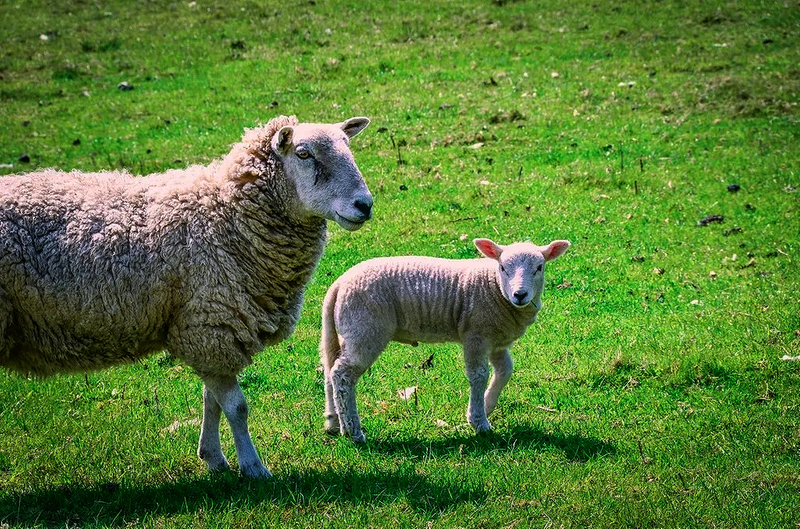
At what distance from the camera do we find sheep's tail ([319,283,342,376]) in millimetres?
7664

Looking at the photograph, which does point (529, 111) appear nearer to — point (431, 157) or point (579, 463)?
point (431, 157)

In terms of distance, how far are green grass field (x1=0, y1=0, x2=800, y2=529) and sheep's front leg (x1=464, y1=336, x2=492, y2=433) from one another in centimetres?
16

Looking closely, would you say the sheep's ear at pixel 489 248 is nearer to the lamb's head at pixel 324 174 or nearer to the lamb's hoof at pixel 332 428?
the lamb's head at pixel 324 174

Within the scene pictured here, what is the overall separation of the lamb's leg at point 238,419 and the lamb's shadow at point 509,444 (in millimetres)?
969

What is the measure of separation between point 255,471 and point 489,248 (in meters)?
2.53

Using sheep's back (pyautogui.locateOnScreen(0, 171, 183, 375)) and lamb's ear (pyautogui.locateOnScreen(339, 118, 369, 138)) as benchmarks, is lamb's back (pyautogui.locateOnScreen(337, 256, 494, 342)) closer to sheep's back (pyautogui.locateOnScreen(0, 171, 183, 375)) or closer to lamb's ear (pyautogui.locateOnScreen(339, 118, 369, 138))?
lamb's ear (pyautogui.locateOnScreen(339, 118, 369, 138))

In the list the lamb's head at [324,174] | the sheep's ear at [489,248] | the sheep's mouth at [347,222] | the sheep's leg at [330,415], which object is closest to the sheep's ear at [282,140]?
the lamb's head at [324,174]

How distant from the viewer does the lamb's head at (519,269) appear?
7250mm

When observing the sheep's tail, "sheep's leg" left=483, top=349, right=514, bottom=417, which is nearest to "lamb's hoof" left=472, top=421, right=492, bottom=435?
"sheep's leg" left=483, top=349, right=514, bottom=417

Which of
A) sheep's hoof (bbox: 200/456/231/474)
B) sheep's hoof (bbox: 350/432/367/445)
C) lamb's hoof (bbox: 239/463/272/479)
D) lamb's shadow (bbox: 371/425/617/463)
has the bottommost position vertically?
lamb's shadow (bbox: 371/425/617/463)

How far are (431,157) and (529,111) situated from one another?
2405 mm

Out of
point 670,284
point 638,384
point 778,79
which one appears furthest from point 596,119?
point 638,384

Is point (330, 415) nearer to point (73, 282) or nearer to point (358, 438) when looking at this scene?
point (358, 438)

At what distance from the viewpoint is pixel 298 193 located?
679 cm
